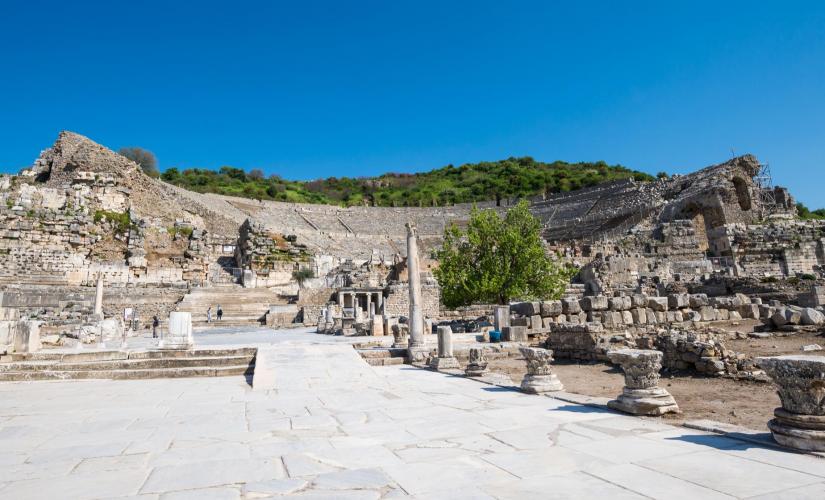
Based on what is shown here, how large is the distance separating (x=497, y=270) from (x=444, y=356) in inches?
467

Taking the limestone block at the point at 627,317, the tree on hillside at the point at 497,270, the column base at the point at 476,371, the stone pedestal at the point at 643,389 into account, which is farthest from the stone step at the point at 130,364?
the tree on hillside at the point at 497,270

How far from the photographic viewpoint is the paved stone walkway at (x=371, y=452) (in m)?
2.83

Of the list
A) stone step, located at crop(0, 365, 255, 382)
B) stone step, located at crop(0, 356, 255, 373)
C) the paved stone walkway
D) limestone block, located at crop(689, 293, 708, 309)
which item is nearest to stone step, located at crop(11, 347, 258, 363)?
stone step, located at crop(0, 356, 255, 373)

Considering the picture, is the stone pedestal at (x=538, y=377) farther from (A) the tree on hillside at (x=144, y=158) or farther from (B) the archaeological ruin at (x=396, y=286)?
(A) the tree on hillside at (x=144, y=158)

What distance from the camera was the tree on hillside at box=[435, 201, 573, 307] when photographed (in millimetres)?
21031

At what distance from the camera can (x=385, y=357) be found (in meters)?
11.6

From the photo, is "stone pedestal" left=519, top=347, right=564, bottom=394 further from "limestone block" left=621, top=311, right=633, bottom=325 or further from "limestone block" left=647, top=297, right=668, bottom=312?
"limestone block" left=647, top=297, right=668, bottom=312

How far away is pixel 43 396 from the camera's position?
23.5 ft

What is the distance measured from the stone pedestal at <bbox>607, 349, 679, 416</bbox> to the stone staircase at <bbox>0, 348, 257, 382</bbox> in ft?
23.9

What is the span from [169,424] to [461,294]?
17147 mm

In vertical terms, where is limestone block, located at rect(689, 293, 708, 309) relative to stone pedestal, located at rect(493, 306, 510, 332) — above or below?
above

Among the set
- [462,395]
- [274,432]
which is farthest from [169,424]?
[462,395]

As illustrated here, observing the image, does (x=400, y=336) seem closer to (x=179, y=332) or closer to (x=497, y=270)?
(x=179, y=332)

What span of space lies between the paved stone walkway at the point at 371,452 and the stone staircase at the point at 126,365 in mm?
2668
